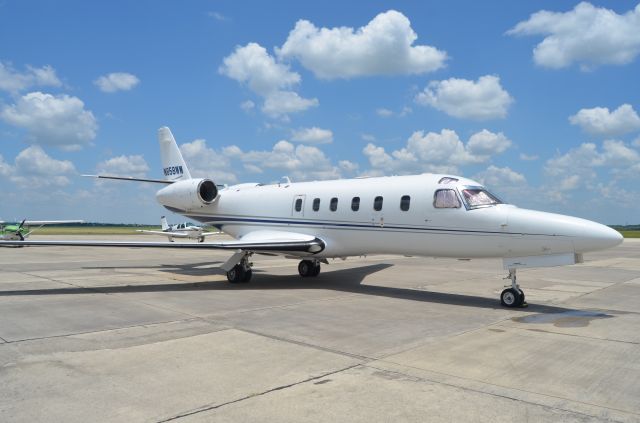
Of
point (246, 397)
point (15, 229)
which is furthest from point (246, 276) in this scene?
point (15, 229)

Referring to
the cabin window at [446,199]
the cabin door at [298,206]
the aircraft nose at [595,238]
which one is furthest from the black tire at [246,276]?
the aircraft nose at [595,238]

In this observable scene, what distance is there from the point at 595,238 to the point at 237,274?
9383 mm

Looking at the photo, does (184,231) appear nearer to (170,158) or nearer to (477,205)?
(170,158)

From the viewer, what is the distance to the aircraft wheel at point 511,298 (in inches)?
403

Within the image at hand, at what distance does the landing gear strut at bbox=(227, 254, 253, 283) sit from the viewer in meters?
14.3

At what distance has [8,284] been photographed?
1366cm

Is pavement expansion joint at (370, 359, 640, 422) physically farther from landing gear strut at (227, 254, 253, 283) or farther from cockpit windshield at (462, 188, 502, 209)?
landing gear strut at (227, 254, 253, 283)

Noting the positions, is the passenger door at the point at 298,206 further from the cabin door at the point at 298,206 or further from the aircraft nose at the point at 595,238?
the aircraft nose at the point at 595,238

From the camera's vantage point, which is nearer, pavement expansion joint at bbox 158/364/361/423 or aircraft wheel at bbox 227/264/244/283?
pavement expansion joint at bbox 158/364/361/423

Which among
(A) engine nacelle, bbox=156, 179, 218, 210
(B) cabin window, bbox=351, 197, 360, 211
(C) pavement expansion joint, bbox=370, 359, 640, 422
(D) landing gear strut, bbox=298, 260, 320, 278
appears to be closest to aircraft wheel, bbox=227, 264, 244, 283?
(D) landing gear strut, bbox=298, 260, 320, 278

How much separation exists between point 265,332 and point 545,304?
671 centimetres

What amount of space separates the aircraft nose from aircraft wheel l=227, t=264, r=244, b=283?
8.93 metres

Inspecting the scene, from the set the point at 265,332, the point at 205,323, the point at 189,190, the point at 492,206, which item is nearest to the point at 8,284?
the point at 189,190

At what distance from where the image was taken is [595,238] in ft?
30.4
